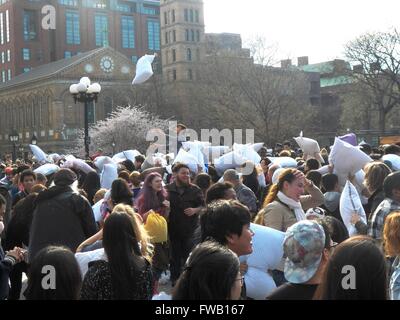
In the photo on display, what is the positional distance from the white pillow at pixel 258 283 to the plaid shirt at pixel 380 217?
1.12 m

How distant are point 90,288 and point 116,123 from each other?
156ft

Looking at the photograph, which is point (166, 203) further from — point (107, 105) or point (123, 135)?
point (107, 105)

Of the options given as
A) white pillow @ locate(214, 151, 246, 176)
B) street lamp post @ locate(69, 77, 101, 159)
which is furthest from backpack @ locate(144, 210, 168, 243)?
street lamp post @ locate(69, 77, 101, 159)

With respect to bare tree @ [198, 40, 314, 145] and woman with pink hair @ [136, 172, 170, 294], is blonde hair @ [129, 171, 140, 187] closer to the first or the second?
woman with pink hair @ [136, 172, 170, 294]

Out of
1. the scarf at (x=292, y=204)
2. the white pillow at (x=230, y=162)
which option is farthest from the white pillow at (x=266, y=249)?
the white pillow at (x=230, y=162)

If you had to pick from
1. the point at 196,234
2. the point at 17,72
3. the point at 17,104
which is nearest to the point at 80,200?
the point at 196,234

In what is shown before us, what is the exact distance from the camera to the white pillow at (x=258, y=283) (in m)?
4.79

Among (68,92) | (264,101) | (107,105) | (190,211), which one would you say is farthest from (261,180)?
(68,92)

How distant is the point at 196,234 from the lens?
7.51 m

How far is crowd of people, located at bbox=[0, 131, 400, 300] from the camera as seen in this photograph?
2900 millimetres

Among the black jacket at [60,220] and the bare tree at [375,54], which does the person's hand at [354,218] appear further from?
the bare tree at [375,54]

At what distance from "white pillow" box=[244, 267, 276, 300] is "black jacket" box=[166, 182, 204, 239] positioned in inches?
130

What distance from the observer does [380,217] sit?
539cm

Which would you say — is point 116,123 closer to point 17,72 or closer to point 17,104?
point 17,104
